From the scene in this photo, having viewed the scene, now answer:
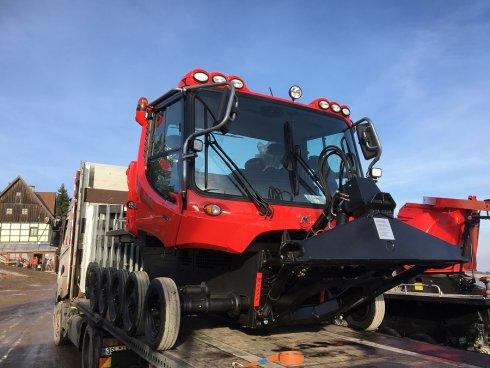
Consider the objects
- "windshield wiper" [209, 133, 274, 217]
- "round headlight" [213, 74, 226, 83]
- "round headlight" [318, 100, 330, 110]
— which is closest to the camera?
"windshield wiper" [209, 133, 274, 217]

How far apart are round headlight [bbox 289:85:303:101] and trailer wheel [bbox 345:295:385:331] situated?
2.24m

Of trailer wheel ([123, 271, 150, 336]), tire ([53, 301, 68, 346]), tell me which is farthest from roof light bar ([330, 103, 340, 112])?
tire ([53, 301, 68, 346])

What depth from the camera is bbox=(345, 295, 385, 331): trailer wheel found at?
15.4ft

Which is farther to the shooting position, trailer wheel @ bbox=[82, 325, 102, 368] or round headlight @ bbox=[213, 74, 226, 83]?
trailer wheel @ bbox=[82, 325, 102, 368]

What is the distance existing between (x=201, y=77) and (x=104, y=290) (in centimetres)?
289

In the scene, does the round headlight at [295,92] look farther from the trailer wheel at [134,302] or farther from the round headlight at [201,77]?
the trailer wheel at [134,302]

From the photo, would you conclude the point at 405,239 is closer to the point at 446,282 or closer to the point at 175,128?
the point at 175,128

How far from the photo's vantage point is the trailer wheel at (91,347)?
197 inches

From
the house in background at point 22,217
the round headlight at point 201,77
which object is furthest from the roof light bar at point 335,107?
the house in background at point 22,217

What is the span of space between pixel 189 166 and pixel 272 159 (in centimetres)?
82

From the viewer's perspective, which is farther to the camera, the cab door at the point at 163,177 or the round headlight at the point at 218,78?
the round headlight at the point at 218,78

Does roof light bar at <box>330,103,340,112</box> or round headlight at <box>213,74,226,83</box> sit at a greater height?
round headlight at <box>213,74,226,83</box>

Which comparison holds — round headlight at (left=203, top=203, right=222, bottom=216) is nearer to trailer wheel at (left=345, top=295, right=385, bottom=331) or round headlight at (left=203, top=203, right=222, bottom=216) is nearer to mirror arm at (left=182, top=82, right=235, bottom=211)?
mirror arm at (left=182, top=82, right=235, bottom=211)

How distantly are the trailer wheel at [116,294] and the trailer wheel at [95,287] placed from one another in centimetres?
59
